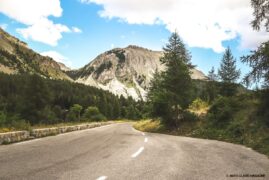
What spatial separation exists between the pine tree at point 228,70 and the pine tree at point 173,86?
81.6ft

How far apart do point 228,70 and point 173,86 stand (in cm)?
2895

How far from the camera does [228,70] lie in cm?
5819

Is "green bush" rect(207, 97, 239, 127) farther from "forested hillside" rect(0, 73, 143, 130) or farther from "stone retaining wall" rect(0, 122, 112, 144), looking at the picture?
"forested hillside" rect(0, 73, 143, 130)

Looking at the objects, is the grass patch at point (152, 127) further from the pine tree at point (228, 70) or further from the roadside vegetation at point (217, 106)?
the pine tree at point (228, 70)

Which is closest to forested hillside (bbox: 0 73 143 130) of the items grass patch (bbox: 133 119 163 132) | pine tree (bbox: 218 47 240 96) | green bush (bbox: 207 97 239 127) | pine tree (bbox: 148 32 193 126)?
pine tree (bbox: 148 32 193 126)

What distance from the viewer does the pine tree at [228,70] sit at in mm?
57397

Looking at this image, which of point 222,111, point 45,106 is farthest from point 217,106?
point 45,106

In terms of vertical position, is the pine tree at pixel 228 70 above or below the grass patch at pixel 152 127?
above

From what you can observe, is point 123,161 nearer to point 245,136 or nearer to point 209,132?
point 245,136

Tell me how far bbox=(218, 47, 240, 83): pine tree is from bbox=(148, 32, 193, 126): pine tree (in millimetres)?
24876

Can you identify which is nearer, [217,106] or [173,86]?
[217,106]

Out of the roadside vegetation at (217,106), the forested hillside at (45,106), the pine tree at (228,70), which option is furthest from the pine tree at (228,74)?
the forested hillside at (45,106)

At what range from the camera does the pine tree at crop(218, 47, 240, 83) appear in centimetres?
5740

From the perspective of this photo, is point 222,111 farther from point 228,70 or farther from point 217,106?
point 228,70
